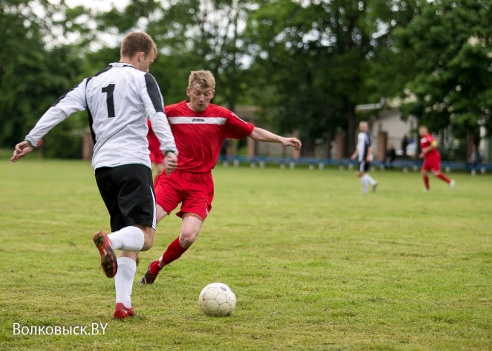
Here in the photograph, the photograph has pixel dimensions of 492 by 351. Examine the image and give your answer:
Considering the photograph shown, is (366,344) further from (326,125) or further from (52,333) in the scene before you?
(326,125)

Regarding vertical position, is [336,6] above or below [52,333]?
above

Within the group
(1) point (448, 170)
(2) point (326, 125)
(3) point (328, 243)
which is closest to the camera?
(3) point (328, 243)

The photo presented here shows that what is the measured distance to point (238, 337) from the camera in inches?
225

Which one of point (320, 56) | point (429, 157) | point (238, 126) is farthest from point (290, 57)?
point (238, 126)

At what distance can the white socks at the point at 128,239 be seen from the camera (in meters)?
5.99

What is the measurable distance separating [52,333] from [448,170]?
126 feet

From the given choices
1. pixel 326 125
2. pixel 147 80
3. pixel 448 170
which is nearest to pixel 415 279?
pixel 147 80

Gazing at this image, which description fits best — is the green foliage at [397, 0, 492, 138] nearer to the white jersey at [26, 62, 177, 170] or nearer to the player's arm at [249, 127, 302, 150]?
the player's arm at [249, 127, 302, 150]

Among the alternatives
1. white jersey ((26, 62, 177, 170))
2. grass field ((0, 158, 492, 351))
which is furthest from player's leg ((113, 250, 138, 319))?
white jersey ((26, 62, 177, 170))

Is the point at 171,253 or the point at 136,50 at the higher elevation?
the point at 136,50

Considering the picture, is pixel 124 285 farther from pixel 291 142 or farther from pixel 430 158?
pixel 430 158

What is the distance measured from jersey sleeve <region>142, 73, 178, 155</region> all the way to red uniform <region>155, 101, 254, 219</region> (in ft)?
5.81

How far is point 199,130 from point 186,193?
1.97 feet

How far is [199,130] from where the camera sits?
7.92m
